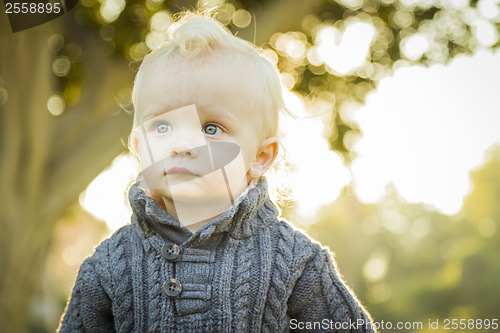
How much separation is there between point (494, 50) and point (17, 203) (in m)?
5.37

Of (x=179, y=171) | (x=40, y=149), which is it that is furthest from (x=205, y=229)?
(x=40, y=149)

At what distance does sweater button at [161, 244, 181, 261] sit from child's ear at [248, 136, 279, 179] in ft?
1.12

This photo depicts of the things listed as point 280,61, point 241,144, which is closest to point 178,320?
point 241,144

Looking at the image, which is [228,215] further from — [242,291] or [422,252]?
[422,252]

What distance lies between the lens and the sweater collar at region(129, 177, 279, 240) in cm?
151

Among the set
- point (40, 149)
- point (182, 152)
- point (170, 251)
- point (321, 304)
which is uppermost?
point (40, 149)

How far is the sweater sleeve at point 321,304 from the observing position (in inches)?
63.1

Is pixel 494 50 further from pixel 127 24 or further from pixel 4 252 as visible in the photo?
pixel 4 252

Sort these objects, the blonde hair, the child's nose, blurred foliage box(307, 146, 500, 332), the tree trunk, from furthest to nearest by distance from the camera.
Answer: blurred foliage box(307, 146, 500, 332), the tree trunk, the blonde hair, the child's nose

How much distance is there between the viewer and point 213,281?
1514mm

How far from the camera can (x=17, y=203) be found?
5.04 meters

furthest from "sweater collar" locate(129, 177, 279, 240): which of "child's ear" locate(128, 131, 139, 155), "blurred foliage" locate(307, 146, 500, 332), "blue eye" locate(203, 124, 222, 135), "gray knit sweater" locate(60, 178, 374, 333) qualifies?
"blurred foliage" locate(307, 146, 500, 332)

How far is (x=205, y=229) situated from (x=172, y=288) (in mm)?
199

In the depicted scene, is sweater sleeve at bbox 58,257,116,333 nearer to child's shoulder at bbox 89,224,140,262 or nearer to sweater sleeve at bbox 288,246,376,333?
child's shoulder at bbox 89,224,140,262
